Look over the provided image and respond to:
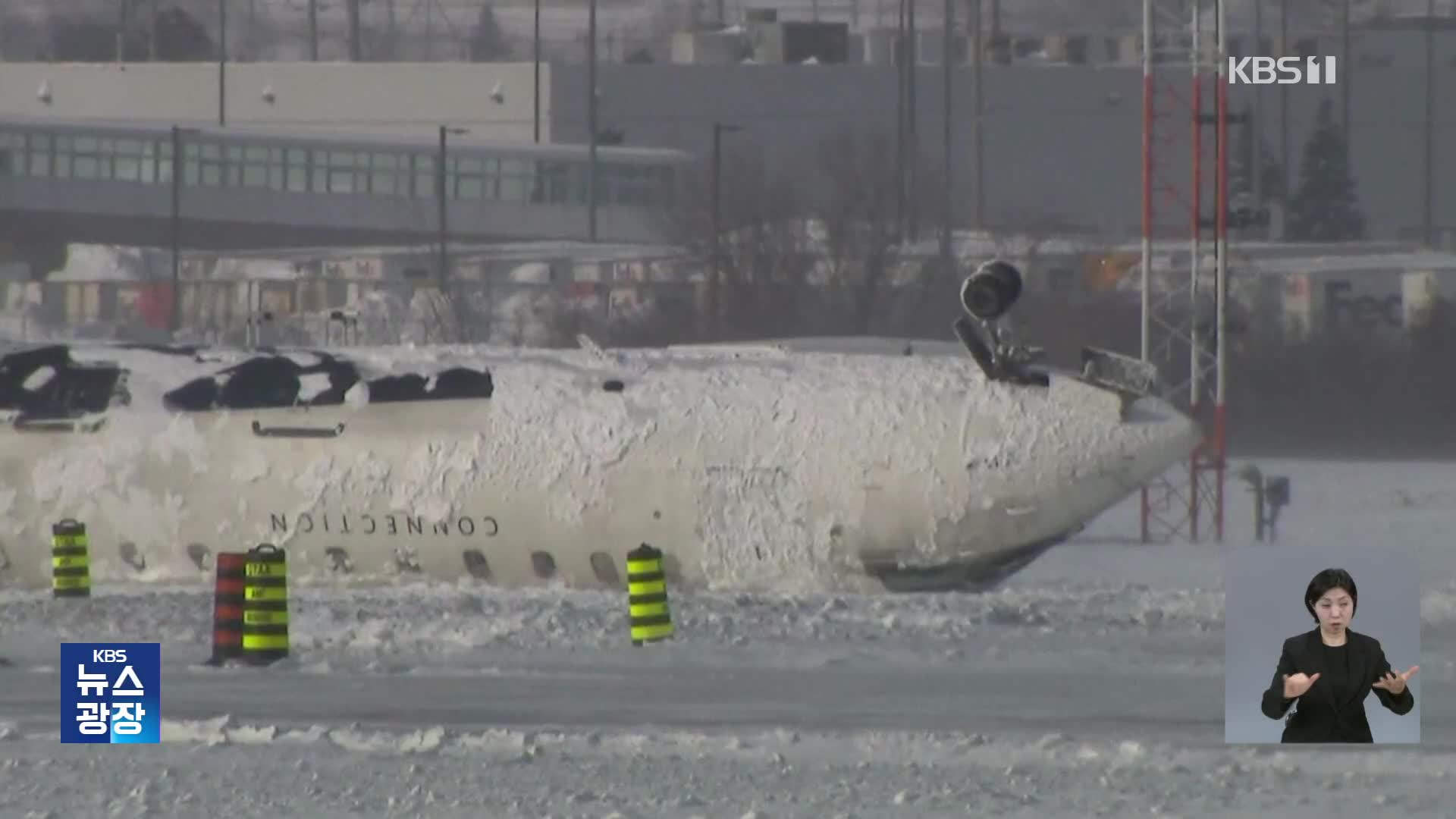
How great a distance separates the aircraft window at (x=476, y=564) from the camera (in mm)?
22000

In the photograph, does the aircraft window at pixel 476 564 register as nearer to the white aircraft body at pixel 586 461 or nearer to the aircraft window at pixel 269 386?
the white aircraft body at pixel 586 461

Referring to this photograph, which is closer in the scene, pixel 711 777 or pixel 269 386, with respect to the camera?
pixel 711 777

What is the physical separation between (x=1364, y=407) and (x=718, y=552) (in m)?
34.1

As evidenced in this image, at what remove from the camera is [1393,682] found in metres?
9.99

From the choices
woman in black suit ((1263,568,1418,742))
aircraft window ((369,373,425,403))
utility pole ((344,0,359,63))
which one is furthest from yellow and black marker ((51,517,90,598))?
utility pole ((344,0,359,63))

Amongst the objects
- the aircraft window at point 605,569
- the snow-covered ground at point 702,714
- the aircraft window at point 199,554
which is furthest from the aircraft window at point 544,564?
the aircraft window at point 199,554

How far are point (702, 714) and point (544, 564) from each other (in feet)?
24.0

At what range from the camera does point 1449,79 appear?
8144 centimetres

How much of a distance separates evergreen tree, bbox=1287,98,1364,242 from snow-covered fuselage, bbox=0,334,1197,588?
59712 millimetres

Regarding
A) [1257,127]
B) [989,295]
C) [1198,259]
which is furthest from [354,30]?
[989,295]

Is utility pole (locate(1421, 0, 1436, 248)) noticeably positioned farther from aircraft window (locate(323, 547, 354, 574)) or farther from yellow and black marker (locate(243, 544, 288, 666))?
yellow and black marker (locate(243, 544, 288, 666))

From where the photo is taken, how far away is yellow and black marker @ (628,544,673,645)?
17953 millimetres

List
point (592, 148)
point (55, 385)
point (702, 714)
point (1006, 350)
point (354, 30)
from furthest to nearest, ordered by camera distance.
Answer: point (354, 30)
point (592, 148)
point (55, 385)
point (1006, 350)
point (702, 714)

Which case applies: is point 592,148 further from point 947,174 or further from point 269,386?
point 269,386
